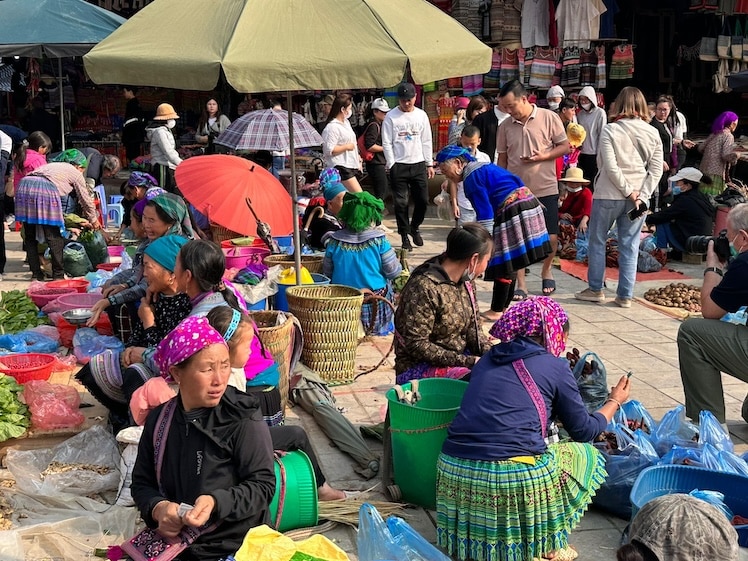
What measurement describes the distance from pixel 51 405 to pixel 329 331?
1895 mm

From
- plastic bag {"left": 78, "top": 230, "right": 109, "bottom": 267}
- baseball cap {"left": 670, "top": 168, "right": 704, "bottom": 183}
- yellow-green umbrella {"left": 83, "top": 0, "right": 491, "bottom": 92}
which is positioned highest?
yellow-green umbrella {"left": 83, "top": 0, "right": 491, "bottom": 92}

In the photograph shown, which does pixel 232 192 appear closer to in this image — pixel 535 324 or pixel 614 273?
pixel 535 324

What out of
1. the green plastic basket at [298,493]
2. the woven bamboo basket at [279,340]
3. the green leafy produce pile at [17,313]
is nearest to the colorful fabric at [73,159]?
the green leafy produce pile at [17,313]

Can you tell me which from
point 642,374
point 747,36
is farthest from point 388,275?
point 747,36

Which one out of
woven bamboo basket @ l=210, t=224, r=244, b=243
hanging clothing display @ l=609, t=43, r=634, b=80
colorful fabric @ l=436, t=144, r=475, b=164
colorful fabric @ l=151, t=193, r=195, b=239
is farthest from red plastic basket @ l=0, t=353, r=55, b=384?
hanging clothing display @ l=609, t=43, r=634, b=80

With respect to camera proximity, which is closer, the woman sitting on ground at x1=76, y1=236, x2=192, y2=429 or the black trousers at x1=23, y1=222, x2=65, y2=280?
the woman sitting on ground at x1=76, y1=236, x2=192, y2=429

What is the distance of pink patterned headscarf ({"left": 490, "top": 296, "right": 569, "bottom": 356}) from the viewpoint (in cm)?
407

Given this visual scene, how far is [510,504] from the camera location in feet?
12.7

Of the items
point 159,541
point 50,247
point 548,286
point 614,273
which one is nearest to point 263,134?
point 50,247

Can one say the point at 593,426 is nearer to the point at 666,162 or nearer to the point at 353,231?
the point at 353,231

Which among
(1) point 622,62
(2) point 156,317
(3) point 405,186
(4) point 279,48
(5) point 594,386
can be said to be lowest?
(5) point 594,386

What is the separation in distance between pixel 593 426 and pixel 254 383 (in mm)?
1724

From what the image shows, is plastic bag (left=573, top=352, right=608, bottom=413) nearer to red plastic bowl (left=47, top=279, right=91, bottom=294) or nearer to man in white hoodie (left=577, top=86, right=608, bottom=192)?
red plastic bowl (left=47, top=279, right=91, bottom=294)

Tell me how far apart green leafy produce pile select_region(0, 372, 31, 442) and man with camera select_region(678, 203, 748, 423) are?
391cm
